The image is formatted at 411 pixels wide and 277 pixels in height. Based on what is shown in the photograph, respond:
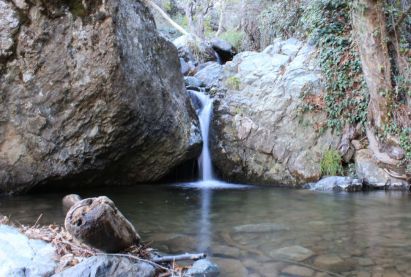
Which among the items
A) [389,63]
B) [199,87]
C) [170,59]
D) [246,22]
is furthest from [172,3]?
[389,63]

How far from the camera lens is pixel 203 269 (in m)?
3.37

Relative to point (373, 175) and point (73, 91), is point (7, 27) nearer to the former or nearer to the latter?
point (73, 91)

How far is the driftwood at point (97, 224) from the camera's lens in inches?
115

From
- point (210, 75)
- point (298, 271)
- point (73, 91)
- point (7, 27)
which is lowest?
point (298, 271)

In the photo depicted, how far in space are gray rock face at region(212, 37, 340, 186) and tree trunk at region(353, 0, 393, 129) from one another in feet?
3.12

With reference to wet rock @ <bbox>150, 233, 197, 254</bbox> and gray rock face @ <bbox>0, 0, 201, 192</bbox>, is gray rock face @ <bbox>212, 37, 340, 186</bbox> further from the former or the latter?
wet rock @ <bbox>150, 233, 197, 254</bbox>

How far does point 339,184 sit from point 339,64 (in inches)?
103

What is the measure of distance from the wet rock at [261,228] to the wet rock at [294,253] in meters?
0.66

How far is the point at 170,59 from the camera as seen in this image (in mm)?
8586

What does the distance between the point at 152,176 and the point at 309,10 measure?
17.3 ft

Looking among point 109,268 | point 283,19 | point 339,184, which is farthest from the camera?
point 283,19

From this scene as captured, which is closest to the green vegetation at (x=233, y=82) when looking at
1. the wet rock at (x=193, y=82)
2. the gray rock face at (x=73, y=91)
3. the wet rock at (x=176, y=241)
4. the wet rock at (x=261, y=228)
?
the wet rock at (x=193, y=82)

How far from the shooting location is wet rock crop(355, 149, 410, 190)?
7562 mm

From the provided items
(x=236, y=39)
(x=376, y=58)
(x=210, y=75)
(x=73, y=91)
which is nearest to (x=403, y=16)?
(x=376, y=58)
